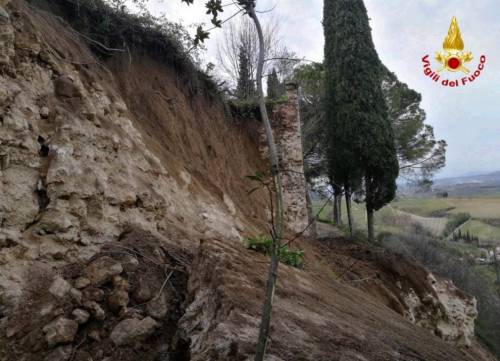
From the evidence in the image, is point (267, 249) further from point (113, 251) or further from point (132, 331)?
point (132, 331)

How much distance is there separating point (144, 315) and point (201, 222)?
2688 mm

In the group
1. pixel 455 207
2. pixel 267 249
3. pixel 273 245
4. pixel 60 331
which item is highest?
pixel 273 245

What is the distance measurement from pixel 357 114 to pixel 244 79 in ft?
18.1

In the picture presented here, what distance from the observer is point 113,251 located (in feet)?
10.3

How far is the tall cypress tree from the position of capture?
13297mm

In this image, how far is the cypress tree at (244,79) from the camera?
15141 mm

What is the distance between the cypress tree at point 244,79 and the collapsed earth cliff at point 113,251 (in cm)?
908

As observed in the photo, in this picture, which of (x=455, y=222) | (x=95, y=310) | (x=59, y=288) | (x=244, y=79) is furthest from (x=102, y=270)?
(x=455, y=222)

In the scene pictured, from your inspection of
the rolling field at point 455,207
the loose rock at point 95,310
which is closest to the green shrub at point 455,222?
the rolling field at point 455,207

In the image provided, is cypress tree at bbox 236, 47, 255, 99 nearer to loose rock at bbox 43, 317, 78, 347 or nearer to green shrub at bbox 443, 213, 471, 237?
loose rock at bbox 43, 317, 78, 347

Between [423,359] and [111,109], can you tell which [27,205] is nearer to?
[111,109]

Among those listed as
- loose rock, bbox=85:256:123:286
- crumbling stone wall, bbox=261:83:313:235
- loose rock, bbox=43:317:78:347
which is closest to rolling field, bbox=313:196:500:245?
crumbling stone wall, bbox=261:83:313:235

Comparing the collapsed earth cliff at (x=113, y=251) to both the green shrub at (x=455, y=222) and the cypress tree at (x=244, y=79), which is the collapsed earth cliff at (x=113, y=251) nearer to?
the cypress tree at (x=244, y=79)

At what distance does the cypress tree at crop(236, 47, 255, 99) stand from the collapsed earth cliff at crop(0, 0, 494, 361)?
9.08 m
